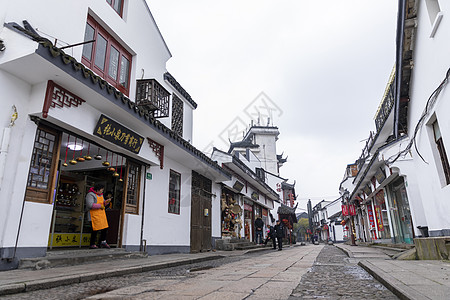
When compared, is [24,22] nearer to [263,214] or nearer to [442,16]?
[442,16]

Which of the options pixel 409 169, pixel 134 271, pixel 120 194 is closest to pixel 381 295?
pixel 134 271

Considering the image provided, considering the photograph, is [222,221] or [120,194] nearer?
[120,194]

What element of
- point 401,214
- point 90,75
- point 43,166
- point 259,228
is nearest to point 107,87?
point 90,75

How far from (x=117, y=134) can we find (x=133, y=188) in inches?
80.8

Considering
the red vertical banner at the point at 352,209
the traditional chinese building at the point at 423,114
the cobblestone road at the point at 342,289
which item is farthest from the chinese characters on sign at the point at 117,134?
the red vertical banner at the point at 352,209

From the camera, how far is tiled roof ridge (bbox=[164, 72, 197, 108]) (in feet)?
36.7

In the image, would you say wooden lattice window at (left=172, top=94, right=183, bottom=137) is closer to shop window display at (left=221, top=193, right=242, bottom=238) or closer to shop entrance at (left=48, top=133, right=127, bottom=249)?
shop entrance at (left=48, top=133, right=127, bottom=249)

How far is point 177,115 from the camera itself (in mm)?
11852

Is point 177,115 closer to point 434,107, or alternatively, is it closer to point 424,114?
point 424,114

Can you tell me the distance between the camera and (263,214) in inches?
947

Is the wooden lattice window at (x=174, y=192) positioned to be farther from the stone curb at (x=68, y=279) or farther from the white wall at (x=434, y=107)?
the white wall at (x=434, y=107)

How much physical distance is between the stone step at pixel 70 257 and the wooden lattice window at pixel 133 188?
1201 millimetres

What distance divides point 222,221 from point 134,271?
9.84 m

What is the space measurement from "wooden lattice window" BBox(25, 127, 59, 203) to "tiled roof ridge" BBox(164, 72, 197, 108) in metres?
5.86
